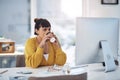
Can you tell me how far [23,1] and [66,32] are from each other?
832 mm

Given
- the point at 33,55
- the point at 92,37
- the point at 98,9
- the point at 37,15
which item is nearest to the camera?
the point at 92,37

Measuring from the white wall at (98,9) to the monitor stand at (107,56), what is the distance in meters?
1.57

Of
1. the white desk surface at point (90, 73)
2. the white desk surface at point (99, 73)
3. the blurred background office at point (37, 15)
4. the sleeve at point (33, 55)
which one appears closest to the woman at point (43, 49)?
the sleeve at point (33, 55)

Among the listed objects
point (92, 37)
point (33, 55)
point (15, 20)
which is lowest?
point (33, 55)

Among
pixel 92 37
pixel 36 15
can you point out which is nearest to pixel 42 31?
pixel 92 37

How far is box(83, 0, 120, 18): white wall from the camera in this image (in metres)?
3.97

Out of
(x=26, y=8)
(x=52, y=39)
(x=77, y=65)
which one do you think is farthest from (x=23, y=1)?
(x=77, y=65)

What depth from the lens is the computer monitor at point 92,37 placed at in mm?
2287

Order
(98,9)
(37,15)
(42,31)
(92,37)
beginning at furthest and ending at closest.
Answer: (37,15) < (98,9) < (42,31) < (92,37)

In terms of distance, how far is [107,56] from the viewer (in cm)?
244

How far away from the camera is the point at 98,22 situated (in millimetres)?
2344

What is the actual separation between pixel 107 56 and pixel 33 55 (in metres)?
0.76

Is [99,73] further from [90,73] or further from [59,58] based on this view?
[59,58]

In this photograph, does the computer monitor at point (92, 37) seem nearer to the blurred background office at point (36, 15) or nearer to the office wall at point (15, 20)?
the blurred background office at point (36, 15)
